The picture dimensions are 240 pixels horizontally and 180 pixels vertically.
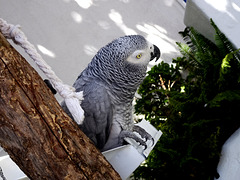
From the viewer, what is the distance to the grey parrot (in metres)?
0.89

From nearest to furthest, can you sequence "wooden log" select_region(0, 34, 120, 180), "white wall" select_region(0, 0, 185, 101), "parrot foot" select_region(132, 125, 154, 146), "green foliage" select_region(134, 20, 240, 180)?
"wooden log" select_region(0, 34, 120, 180) < "parrot foot" select_region(132, 125, 154, 146) < "green foliage" select_region(134, 20, 240, 180) < "white wall" select_region(0, 0, 185, 101)

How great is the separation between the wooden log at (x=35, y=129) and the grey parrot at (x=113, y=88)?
0.26m

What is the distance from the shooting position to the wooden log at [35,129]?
544 millimetres

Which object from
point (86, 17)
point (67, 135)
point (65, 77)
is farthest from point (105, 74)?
point (86, 17)

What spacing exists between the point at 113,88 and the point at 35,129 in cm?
40

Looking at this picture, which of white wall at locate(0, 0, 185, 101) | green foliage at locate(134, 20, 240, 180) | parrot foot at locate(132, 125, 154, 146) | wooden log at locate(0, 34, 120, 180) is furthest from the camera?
white wall at locate(0, 0, 185, 101)

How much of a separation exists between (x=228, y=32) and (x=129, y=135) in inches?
40.9

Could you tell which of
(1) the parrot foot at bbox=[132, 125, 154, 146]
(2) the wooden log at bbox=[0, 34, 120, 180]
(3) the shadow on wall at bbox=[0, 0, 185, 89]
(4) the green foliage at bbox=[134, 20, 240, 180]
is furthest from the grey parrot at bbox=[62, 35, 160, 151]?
(3) the shadow on wall at bbox=[0, 0, 185, 89]

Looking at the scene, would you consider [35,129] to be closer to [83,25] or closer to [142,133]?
[142,133]

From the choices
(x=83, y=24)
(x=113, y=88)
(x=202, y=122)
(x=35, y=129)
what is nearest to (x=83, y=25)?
(x=83, y=24)

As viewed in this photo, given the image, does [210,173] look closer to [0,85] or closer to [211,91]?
[211,91]

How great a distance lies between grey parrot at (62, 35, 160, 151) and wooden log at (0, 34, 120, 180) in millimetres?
261

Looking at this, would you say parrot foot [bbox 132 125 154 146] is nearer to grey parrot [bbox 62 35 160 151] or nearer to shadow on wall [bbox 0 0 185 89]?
grey parrot [bbox 62 35 160 151]

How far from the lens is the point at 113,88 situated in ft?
3.05
